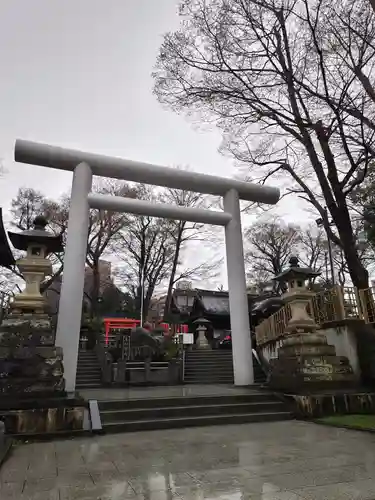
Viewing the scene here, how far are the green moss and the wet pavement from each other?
0.38 meters

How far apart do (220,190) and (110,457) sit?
792 centimetres

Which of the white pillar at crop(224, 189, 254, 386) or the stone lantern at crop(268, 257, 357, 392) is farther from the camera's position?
the white pillar at crop(224, 189, 254, 386)

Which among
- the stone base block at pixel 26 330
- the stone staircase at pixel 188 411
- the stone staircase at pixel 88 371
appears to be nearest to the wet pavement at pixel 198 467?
the stone staircase at pixel 188 411

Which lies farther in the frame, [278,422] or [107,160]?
[107,160]

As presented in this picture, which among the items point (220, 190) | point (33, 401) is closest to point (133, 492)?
point (33, 401)

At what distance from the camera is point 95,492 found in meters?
2.98

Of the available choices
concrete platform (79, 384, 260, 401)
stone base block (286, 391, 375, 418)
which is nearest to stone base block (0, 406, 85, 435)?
concrete platform (79, 384, 260, 401)

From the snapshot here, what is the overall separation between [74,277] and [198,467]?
5748 mm

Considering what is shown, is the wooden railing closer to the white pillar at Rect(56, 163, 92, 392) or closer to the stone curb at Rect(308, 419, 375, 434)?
the stone curb at Rect(308, 419, 375, 434)

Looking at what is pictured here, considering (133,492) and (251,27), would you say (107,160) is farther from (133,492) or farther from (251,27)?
(133,492)

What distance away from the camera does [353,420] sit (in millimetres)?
6098

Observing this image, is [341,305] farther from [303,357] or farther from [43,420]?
[43,420]

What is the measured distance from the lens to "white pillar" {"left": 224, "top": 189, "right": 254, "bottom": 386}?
9.59m

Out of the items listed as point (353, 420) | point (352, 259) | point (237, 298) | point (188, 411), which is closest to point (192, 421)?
point (188, 411)
